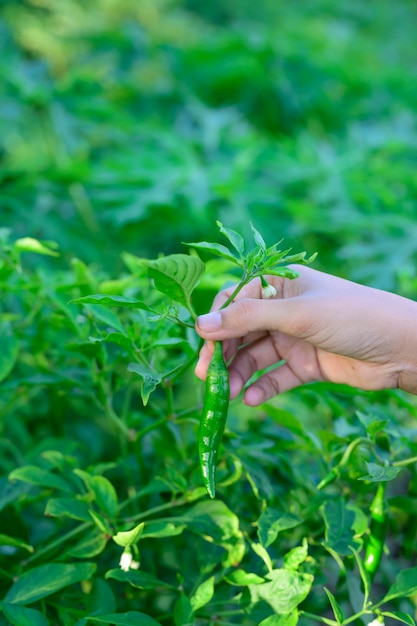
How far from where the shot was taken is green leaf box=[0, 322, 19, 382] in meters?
0.97

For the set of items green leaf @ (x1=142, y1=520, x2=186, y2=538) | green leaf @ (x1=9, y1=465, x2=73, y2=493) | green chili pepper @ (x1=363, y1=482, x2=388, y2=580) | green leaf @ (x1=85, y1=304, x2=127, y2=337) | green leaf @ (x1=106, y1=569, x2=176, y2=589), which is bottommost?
green leaf @ (x1=106, y1=569, x2=176, y2=589)

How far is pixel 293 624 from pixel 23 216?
1404 millimetres

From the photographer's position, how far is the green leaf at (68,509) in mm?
820

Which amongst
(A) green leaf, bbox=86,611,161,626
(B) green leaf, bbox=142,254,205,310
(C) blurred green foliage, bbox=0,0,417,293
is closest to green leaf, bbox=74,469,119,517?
(A) green leaf, bbox=86,611,161,626

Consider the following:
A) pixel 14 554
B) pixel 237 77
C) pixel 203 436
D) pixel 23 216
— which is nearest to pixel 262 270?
pixel 203 436

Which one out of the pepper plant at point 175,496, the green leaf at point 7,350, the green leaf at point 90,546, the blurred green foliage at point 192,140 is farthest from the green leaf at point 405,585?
the blurred green foliage at point 192,140

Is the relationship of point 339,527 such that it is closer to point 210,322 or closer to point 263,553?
point 263,553

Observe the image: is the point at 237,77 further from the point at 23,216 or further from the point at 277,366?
the point at 277,366

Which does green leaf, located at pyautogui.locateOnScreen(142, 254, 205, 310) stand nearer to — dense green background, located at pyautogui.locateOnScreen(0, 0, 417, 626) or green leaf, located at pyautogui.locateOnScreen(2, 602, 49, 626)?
dense green background, located at pyautogui.locateOnScreen(0, 0, 417, 626)

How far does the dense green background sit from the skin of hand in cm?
4

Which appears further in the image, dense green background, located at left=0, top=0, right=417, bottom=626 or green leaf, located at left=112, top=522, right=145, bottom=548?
dense green background, located at left=0, top=0, right=417, bottom=626

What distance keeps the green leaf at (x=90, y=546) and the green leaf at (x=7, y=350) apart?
0.82 feet

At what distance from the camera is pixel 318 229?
80.7 inches

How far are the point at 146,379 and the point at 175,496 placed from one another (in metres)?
0.26
